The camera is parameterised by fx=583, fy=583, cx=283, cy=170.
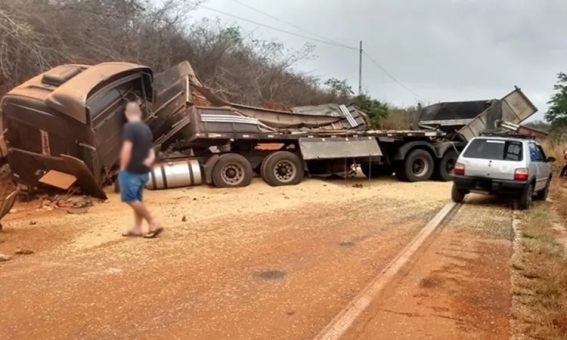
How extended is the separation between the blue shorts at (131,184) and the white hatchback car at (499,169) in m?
10.5

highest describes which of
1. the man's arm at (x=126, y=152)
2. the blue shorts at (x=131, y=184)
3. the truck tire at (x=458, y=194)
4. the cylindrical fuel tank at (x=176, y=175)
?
the man's arm at (x=126, y=152)

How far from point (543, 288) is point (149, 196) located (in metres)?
9.31

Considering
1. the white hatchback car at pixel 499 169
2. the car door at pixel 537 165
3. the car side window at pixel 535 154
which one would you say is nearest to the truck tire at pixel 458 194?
the white hatchback car at pixel 499 169

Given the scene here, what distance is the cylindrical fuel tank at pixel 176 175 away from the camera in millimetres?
14391

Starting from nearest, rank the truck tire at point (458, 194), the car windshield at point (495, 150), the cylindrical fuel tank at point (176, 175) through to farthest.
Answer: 1. the car windshield at point (495, 150)
2. the truck tire at point (458, 194)
3. the cylindrical fuel tank at point (176, 175)

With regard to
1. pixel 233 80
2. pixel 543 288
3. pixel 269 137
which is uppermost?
pixel 233 80

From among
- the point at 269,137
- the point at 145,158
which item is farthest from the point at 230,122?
the point at 145,158

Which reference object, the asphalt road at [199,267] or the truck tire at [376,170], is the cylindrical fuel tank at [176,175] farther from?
the truck tire at [376,170]

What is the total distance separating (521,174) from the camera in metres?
13.1

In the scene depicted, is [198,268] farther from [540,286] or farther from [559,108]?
[559,108]

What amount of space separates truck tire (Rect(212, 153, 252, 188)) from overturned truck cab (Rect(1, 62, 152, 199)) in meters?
3.81

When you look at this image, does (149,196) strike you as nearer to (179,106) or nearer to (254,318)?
(179,106)

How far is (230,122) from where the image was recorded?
1546cm

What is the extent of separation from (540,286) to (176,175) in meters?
9.84
